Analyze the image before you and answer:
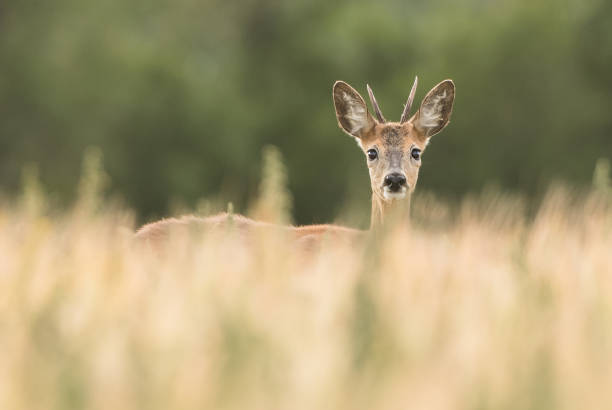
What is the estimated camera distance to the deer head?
873cm

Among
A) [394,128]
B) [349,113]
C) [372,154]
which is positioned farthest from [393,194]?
[349,113]

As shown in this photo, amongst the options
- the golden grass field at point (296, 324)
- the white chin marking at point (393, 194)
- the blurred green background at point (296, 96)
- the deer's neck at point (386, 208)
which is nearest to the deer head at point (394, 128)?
the deer's neck at point (386, 208)

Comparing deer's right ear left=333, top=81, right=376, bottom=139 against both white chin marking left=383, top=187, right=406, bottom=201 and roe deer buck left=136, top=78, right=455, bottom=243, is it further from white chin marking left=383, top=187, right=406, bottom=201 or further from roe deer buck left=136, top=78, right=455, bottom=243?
white chin marking left=383, top=187, right=406, bottom=201

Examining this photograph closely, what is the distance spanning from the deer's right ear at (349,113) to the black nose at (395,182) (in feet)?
2.95

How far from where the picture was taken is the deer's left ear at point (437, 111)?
9.10m

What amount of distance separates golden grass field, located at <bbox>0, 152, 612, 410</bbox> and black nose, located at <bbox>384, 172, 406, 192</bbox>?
7.63 ft

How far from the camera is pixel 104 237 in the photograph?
234 inches

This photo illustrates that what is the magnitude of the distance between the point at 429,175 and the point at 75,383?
2893 cm

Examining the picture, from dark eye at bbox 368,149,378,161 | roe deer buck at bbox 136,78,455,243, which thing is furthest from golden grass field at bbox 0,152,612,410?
dark eye at bbox 368,149,378,161

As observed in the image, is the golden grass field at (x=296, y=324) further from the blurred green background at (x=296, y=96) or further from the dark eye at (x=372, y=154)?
the blurred green background at (x=296, y=96)

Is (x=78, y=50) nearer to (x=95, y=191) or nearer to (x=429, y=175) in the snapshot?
(x=429, y=175)

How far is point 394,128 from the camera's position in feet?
29.8

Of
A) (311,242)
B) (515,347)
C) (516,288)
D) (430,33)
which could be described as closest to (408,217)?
(311,242)

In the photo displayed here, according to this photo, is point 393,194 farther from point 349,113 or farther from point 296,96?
point 296,96
